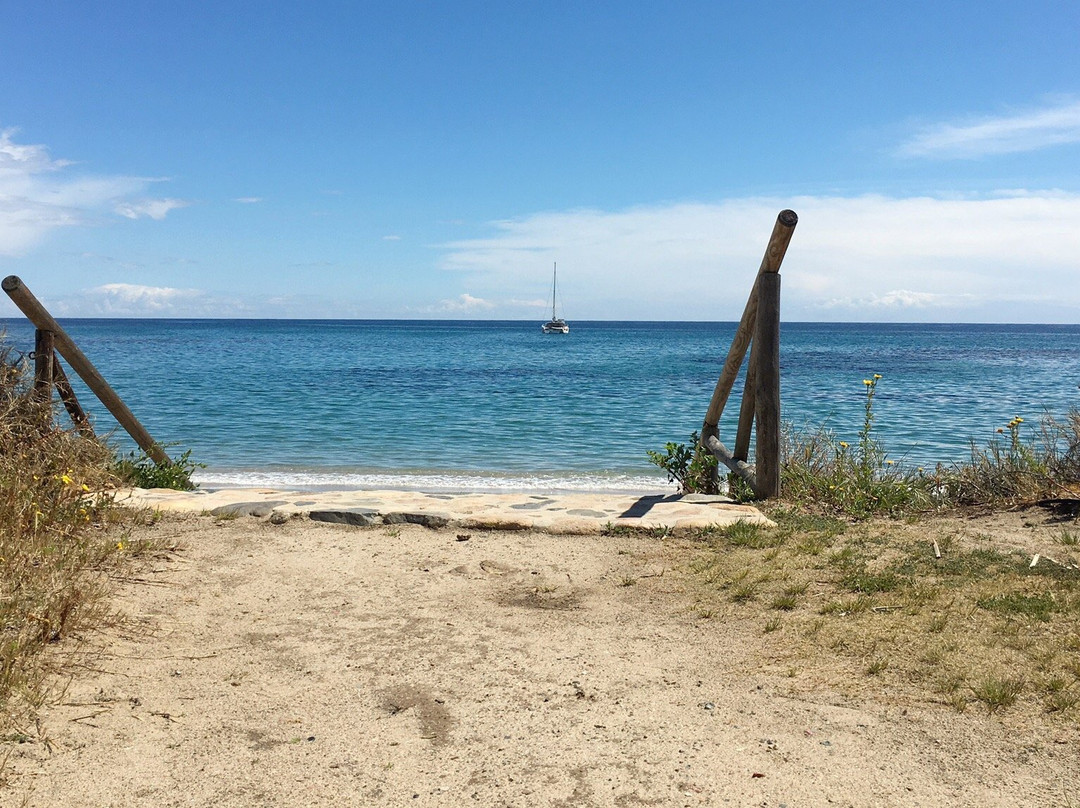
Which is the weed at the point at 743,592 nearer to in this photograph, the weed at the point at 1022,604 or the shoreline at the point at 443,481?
the weed at the point at 1022,604

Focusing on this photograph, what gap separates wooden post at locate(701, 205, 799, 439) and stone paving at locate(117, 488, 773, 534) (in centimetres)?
115

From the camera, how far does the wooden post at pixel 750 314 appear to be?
6.95 meters

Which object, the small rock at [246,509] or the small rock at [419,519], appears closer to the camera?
the small rock at [419,519]

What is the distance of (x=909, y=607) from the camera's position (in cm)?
469

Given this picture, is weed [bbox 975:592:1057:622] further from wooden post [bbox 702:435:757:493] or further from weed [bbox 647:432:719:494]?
weed [bbox 647:432:719:494]

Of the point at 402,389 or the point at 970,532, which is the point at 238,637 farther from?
the point at 402,389

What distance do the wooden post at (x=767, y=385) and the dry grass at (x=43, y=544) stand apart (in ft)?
16.8

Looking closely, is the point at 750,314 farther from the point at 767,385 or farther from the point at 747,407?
the point at 747,407

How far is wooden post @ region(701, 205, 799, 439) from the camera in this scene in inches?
274

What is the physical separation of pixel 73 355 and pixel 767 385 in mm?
6596

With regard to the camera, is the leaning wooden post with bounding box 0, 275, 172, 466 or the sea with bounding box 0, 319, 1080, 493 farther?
the sea with bounding box 0, 319, 1080, 493

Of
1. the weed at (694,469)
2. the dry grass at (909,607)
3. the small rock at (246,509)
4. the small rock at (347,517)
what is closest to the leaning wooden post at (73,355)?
Answer: the small rock at (246,509)

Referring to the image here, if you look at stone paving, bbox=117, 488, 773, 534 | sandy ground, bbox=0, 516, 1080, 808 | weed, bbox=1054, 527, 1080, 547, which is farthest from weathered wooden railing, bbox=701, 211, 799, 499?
sandy ground, bbox=0, 516, 1080, 808

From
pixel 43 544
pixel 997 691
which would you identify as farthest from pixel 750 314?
pixel 43 544
